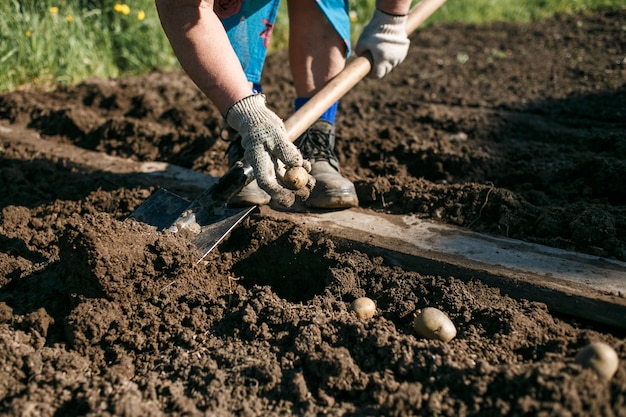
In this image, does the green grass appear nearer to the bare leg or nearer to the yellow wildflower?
the yellow wildflower

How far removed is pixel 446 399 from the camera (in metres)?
1.70

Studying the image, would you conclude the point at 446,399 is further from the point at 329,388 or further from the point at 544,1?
the point at 544,1

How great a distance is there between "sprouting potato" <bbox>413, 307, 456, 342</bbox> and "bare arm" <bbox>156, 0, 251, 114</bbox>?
1.10 meters

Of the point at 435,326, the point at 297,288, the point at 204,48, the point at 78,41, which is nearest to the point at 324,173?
the point at 297,288

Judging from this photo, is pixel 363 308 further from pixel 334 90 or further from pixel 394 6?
pixel 394 6

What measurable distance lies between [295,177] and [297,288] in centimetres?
48

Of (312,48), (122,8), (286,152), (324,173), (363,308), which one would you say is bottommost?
(363,308)

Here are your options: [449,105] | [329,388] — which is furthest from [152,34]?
[329,388]

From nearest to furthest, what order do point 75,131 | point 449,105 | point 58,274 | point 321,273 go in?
1. point 58,274
2. point 321,273
3. point 75,131
4. point 449,105

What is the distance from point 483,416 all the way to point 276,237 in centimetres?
127

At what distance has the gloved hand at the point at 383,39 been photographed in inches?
117

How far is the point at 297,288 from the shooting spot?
8.24 feet

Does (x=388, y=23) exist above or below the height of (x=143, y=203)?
above

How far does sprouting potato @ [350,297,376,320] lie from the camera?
217 centimetres
